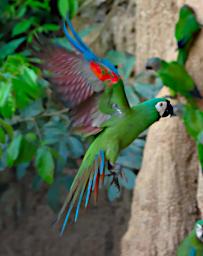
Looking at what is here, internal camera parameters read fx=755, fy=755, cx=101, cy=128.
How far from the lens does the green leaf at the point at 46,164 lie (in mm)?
2805

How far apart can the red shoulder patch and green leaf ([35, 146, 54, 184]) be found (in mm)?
1003

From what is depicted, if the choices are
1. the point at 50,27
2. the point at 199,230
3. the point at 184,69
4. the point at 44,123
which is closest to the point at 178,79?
the point at 184,69

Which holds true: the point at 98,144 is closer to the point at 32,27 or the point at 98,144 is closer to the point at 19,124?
the point at 19,124

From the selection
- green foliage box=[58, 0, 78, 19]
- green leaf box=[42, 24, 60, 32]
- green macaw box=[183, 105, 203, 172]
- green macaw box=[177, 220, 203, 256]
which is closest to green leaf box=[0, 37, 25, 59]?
green leaf box=[42, 24, 60, 32]

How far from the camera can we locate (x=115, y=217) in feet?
11.8

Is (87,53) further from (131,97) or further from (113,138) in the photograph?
(131,97)

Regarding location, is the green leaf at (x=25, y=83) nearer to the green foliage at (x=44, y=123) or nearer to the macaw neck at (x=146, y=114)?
the green foliage at (x=44, y=123)

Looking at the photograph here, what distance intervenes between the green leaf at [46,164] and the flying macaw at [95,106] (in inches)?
36.0

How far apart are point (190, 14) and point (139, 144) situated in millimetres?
596

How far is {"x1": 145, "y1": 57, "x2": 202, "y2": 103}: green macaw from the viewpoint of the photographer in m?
2.73

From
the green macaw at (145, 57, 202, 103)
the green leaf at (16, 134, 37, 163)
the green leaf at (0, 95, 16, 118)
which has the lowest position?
the green macaw at (145, 57, 202, 103)

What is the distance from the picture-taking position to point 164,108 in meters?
1.77

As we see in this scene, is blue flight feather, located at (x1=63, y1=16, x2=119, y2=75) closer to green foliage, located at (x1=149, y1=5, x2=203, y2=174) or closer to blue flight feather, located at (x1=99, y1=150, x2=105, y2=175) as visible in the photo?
blue flight feather, located at (x1=99, y1=150, x2=105, y2=175)

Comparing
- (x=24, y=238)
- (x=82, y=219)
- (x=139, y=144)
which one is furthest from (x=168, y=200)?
(x=24, y=238)
